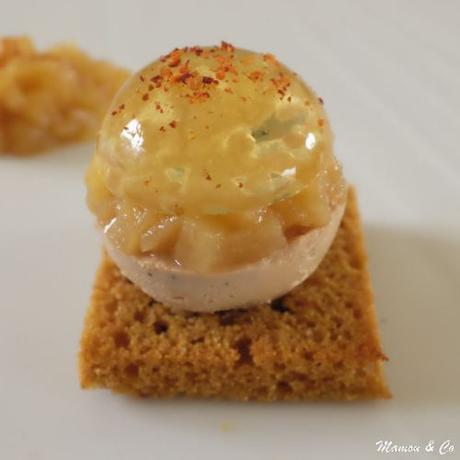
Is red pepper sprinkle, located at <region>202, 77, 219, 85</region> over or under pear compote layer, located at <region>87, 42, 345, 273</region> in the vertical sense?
over

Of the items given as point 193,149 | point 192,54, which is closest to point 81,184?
point 192,54

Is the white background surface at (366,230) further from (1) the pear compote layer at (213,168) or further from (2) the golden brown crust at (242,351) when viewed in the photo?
(1) the pear compote layer at (213,168)

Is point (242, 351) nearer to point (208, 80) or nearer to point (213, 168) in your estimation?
point (213, 168)

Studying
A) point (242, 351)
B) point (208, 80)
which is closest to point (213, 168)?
point (208, 80)

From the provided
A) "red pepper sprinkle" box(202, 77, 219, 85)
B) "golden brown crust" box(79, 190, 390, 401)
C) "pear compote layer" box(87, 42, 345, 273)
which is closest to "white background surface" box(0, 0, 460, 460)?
"golden brown crust" box(79, 190, 390, 401)

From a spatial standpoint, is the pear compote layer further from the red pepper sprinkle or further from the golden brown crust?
the golden brown crust

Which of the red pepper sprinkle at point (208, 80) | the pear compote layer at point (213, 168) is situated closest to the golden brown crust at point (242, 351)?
the pear compote layer at point (213, 168)

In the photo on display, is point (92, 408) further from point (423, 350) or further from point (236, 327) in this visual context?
point (423, 350)
